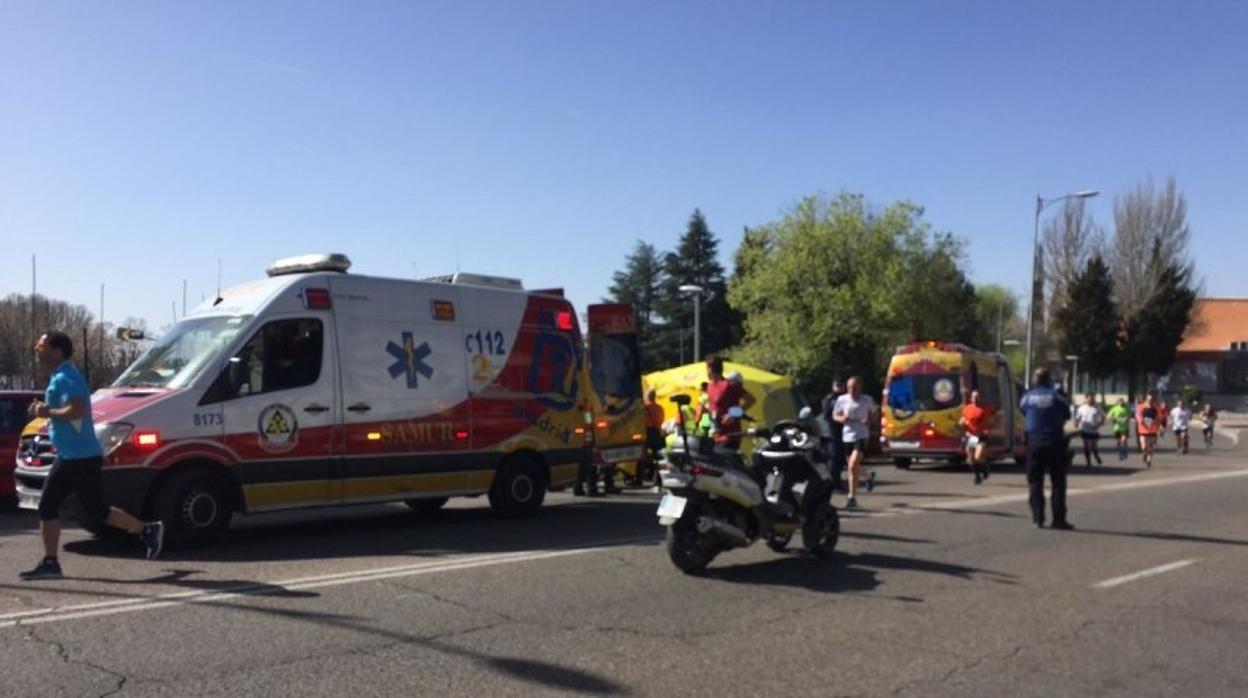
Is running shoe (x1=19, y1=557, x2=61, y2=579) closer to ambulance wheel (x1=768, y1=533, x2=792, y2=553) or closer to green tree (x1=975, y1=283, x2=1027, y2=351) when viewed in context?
ambulance wheel (x1=768, y1=533, x2=792, y2=553)

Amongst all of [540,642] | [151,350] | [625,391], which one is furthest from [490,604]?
[625,391]

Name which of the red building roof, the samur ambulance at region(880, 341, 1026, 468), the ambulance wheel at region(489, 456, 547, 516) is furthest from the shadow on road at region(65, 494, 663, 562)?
the red building roof

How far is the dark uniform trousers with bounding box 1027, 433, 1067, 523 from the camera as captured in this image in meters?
11.9

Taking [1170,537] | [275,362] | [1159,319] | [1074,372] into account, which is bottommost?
[1170,537]

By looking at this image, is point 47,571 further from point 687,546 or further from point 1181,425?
point 1181,425

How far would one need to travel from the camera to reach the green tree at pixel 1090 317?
7056cm

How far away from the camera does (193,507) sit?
940 centimetres

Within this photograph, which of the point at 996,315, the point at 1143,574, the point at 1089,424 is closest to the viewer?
the point at 1143,574

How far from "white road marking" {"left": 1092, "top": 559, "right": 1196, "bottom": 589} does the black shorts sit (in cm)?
783

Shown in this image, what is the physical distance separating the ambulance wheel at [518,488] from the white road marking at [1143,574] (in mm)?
6131

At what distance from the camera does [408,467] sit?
10.9 m

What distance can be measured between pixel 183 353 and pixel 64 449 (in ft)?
6.79

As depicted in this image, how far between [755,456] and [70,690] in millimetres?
5694

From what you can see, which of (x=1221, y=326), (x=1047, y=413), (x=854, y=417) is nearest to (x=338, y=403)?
(x=854, y=417)
